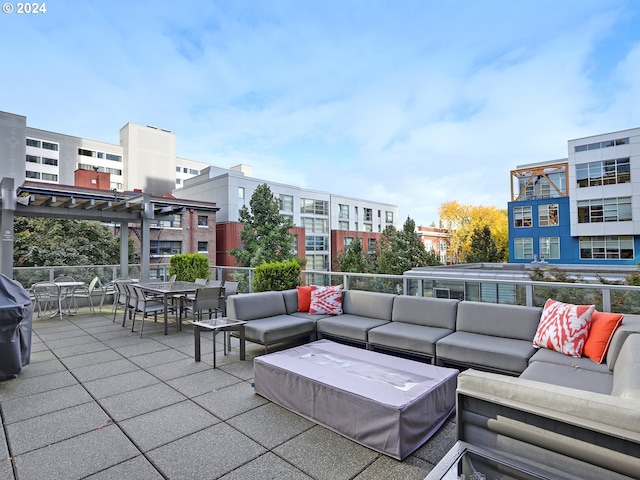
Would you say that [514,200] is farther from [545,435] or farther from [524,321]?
[545,435]

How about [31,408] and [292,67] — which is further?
[292,67]

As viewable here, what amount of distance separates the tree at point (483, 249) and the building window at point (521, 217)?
535 cm

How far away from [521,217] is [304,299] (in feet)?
88.8

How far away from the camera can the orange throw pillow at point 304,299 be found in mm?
5770

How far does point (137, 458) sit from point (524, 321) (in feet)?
12.6

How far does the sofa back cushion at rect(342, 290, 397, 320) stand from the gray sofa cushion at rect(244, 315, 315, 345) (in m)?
0.70

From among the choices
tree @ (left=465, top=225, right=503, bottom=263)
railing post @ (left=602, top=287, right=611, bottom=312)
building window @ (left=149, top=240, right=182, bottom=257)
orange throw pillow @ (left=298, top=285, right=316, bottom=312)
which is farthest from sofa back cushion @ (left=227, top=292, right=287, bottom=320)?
tree @ (left=465, top=225, right=503, bottom=263)

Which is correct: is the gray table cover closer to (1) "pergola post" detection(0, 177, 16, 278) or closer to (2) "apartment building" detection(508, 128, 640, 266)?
(1) "pergola post" detection(0, 177, 16, 278)

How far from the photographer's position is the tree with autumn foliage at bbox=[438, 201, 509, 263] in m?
37.3

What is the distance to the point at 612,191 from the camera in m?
23.5

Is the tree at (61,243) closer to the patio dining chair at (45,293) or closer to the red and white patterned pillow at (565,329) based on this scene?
the patio dining chair at (45,293)

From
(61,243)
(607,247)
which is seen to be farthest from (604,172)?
(61,243)

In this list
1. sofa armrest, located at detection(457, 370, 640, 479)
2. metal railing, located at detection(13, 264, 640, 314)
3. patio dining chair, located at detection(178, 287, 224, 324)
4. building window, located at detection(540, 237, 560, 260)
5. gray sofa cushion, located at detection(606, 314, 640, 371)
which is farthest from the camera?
building window, located at detection(540, 237, 560, 260)

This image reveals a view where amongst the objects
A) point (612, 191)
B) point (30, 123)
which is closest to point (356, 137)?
point (612, 191)
